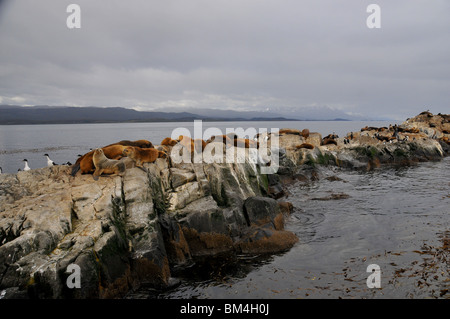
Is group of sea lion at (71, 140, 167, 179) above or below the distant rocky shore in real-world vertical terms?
above

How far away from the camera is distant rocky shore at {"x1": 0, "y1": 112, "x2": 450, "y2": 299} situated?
20.1 feet

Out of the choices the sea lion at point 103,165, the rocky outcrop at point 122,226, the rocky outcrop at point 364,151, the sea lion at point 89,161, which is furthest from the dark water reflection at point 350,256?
the rocky outcrop at point 364,151

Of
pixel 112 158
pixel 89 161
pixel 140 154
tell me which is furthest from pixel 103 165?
pixel 140 154

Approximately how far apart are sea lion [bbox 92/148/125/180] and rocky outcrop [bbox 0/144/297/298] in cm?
30

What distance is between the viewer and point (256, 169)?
45.3 feet

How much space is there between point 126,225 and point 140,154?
10.3 feet

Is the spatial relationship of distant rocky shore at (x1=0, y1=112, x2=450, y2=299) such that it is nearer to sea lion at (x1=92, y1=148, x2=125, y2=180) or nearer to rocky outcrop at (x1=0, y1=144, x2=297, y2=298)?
rocky outcrop at (x1=0, y1=144, x2=297, y2=298)

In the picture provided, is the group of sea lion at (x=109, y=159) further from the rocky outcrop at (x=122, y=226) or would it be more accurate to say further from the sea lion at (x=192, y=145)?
→ the sea lion at (x=192, y=145)

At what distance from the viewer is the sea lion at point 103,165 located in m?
9.39

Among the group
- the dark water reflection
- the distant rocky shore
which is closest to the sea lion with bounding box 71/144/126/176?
the distant rocky shore
